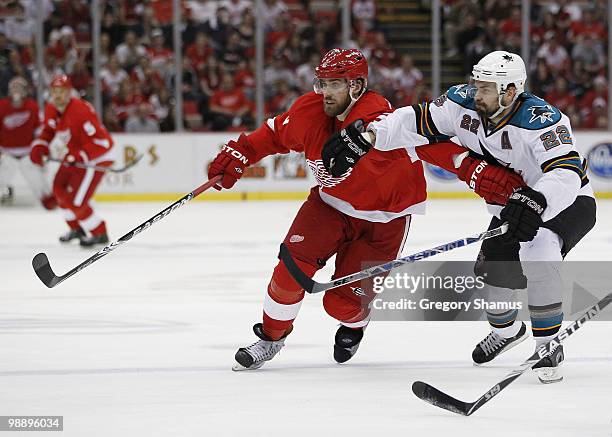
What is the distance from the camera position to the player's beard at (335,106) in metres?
3.80

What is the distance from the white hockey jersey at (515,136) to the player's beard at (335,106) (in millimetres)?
138

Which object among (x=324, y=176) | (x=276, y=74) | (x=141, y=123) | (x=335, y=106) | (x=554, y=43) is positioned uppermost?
(x=335, y=106)

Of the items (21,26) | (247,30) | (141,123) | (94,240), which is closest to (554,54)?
(247,30)

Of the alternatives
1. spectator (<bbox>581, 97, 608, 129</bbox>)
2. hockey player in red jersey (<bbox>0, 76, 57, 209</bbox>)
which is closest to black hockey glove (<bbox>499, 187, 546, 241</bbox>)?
hockey player in red jersey (<bbox>0, 76, 57, 209</bbox>)

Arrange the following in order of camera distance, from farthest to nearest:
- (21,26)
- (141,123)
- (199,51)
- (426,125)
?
(199,51), (141,123), (21,26), (426,125)

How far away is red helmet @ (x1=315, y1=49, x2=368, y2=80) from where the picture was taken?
12.3ft

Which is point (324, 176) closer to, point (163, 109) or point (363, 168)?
point (363, 168)

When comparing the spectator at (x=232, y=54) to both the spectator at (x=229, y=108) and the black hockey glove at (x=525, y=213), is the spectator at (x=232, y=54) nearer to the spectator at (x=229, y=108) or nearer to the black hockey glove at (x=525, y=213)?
the spectator at (x=229, y=108)

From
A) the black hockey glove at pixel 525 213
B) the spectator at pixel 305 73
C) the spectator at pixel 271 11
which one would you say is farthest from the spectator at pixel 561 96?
the black hockey glove at pixel 525 213

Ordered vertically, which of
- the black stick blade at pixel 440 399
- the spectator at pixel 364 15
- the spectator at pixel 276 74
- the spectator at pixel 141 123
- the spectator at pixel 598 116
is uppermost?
the spectator at pixel 364 15

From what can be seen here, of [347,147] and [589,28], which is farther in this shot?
[589,28]

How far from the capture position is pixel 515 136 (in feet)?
11.7

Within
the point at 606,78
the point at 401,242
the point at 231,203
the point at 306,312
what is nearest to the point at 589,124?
the point at 606,78

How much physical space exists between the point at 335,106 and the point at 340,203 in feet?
1.10
